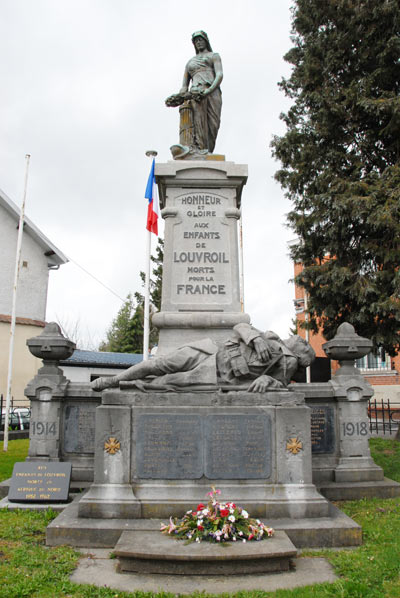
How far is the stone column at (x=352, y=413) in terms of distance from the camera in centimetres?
694

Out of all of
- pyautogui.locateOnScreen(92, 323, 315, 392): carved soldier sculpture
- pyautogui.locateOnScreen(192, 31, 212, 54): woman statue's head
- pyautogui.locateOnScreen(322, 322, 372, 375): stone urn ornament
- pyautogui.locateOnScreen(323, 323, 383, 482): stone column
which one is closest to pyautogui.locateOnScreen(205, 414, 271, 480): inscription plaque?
pyautogui.locateOnScreen(92, 323, 315, 392): carved soldier sculpture

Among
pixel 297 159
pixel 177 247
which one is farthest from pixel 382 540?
pixel 297 159

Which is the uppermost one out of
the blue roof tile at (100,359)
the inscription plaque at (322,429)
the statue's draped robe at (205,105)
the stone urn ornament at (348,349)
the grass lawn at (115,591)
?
the statue's draped robe at (205,105)

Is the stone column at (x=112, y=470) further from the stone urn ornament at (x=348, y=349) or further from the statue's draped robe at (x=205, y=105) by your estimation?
the statue's draped robe at (x=205, y=105)

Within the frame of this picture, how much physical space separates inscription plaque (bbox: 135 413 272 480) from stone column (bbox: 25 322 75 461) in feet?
7.24

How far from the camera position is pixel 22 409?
58.9 feet

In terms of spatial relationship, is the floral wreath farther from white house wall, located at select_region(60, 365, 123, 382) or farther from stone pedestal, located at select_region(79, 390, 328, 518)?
white house wall, located at select_region(60, 365, 123, 382)

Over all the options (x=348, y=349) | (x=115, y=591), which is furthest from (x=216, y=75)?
(x=115, y=591)

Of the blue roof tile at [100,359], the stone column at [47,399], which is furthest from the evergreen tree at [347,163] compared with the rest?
the blue roof tile at [100,359]

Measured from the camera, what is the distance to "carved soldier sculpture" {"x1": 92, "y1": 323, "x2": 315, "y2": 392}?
5785mm

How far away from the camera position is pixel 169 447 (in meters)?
5.38

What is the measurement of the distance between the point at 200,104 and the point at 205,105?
0.09 metres

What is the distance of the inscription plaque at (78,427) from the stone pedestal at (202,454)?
6.05ft

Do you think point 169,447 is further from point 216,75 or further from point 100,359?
point 100,359
